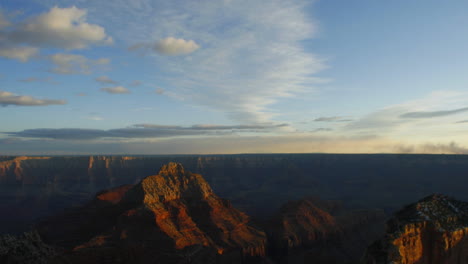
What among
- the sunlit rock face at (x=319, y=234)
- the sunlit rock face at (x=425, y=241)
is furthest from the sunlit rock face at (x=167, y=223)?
the sunlit rock face at (x=425, y=241)

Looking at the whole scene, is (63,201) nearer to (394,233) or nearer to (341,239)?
(341,239)

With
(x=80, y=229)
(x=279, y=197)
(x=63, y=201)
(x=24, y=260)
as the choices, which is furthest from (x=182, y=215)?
(x=63, y=201)

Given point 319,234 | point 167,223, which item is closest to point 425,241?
point 167,223

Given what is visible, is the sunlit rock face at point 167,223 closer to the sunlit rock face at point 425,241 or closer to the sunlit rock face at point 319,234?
the sunlit rock face at point 319,234

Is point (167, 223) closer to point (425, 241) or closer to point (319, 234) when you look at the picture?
point (319, 234)

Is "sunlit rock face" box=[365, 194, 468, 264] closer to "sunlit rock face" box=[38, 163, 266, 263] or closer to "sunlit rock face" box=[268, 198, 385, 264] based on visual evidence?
"sunlit rock face" box=[38, 163, 266, 263]

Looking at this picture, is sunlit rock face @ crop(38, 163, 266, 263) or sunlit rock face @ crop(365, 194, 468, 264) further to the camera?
sunlit rock face @ crop(38, 163, 266, 263)

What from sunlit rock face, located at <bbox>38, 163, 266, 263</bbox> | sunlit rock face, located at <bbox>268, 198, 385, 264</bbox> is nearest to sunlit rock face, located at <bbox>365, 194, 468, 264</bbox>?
sunlit rock face, located at <bbox>38, 163, 266, 263</bbox>
